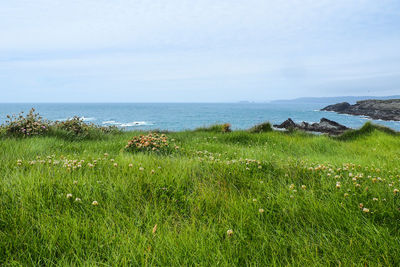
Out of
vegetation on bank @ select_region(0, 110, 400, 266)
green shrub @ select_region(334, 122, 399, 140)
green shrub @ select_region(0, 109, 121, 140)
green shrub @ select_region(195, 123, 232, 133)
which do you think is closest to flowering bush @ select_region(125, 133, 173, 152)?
vegetation on bank @ select_region(0, 110, 400, 266)

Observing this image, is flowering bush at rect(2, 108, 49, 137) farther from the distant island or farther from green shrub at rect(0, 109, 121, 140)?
the distant island

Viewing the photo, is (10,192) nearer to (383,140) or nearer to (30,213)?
(30,213)

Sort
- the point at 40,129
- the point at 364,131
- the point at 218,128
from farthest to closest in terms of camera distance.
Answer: the point at 218,128 < the point at 364,131 < the point at 40,129

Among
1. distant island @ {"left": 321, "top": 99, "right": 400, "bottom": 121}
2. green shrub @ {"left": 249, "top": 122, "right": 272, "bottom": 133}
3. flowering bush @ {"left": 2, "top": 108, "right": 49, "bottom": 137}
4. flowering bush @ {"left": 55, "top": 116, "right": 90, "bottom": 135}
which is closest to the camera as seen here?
flowering bush @ {"left": 2, "top": 108, "right": 49, "bottom": 137}

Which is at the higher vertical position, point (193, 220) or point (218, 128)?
point (218, 128)

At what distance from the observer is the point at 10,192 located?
3510mm

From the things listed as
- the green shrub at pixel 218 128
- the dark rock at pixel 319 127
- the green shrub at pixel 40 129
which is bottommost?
the dark rock at pixel 319 127

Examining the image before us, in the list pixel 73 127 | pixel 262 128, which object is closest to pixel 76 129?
pixel 73 127

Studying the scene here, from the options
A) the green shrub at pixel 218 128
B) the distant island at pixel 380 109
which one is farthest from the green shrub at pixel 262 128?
the distant island at pixel 380 109

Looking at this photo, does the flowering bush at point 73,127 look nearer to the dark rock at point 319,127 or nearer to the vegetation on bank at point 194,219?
the vegetation on bank at point 194,219

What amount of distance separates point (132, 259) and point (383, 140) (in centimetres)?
1454

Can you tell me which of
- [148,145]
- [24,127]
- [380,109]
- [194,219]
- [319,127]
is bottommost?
[319,127]

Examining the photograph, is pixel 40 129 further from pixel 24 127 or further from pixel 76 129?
pixel 76 129

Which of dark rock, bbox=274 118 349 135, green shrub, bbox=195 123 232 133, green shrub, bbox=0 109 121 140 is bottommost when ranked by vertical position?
dark rock, bbox=274 118 349 135
